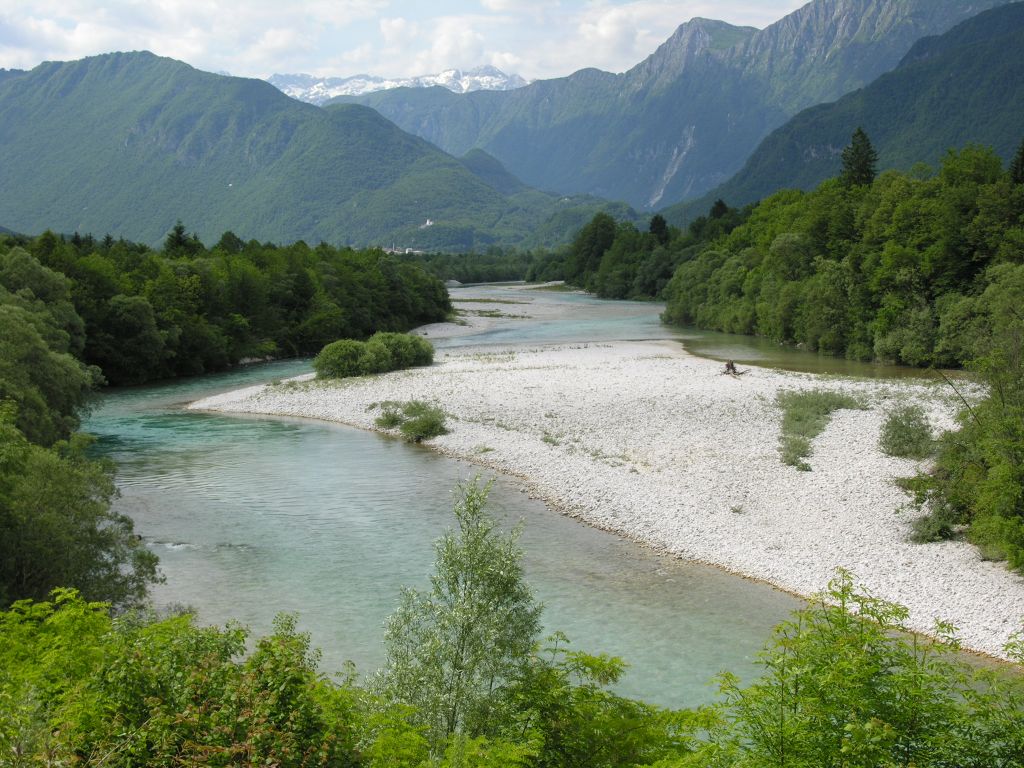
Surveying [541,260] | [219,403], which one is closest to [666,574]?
[219,403]

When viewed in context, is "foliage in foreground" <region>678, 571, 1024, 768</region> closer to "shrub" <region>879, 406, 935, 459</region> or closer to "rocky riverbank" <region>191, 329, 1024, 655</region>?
"rocky riverbank" <region>191, 329, 1024, 655</region>

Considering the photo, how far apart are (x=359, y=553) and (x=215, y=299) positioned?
169 ft

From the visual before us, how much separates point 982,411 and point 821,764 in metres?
18.2

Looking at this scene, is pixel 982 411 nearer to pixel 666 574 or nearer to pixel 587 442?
pixel 666 574

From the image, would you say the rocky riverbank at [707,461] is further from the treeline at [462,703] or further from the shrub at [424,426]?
the treeline at [462,703]

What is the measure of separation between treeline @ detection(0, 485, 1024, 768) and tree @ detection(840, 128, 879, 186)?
8682cm

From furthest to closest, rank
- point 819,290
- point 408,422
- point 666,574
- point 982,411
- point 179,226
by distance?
point 179,226 → point 819,290 → point 408,422 → point 982,411 → point 666,574

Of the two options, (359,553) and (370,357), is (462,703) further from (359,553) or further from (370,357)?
(370,357)

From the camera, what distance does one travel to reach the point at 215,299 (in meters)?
68.9

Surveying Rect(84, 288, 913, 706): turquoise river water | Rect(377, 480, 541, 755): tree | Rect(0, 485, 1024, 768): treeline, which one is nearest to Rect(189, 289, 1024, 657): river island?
Rect(84, 288, 913, 706): turquoise river water

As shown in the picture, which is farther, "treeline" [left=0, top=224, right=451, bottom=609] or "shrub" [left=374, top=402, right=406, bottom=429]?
"shrub" [left=374, top=402, right=406, bottom=429]

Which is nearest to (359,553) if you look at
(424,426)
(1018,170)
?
(424,426)

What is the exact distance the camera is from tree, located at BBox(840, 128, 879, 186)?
86625 millimetres

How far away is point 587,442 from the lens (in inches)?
1340
